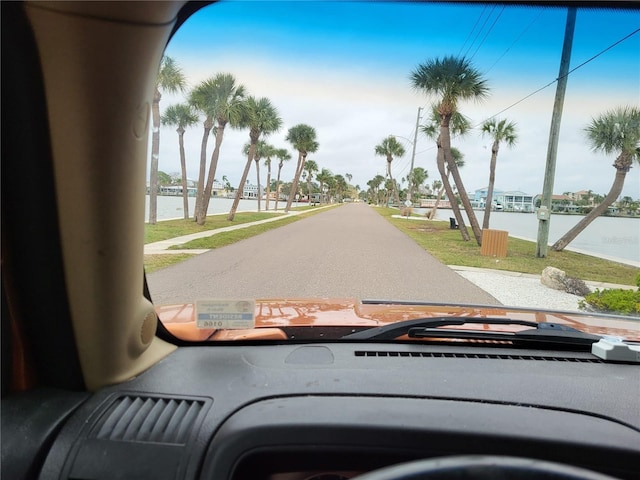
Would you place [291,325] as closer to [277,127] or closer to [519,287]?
[277,127]

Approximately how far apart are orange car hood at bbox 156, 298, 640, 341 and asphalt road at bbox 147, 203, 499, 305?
2.85 ft

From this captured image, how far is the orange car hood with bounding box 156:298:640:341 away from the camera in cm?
252

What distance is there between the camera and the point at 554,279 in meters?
6.75

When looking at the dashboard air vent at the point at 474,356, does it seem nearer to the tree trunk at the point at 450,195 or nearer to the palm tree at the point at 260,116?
the palm tree at the point at 260,116

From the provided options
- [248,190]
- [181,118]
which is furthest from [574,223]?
[181,118]

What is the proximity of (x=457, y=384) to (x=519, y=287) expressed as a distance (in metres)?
6.11

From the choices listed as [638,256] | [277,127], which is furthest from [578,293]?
[277,127]

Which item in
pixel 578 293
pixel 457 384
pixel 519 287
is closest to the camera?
pixel 457 384

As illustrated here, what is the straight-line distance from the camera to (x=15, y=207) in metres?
1.70

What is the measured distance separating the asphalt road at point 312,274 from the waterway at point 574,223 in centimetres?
96

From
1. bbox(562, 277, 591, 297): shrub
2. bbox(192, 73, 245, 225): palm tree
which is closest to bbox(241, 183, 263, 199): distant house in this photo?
bbox(192, 73, 245, 225): palm tree

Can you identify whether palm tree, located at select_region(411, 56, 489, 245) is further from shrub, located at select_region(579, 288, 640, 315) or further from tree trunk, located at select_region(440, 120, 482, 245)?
shrub, located at select_region(579, 288, 640, 315)

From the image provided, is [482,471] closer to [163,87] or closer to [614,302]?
[163,87]

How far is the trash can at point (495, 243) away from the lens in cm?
1213
